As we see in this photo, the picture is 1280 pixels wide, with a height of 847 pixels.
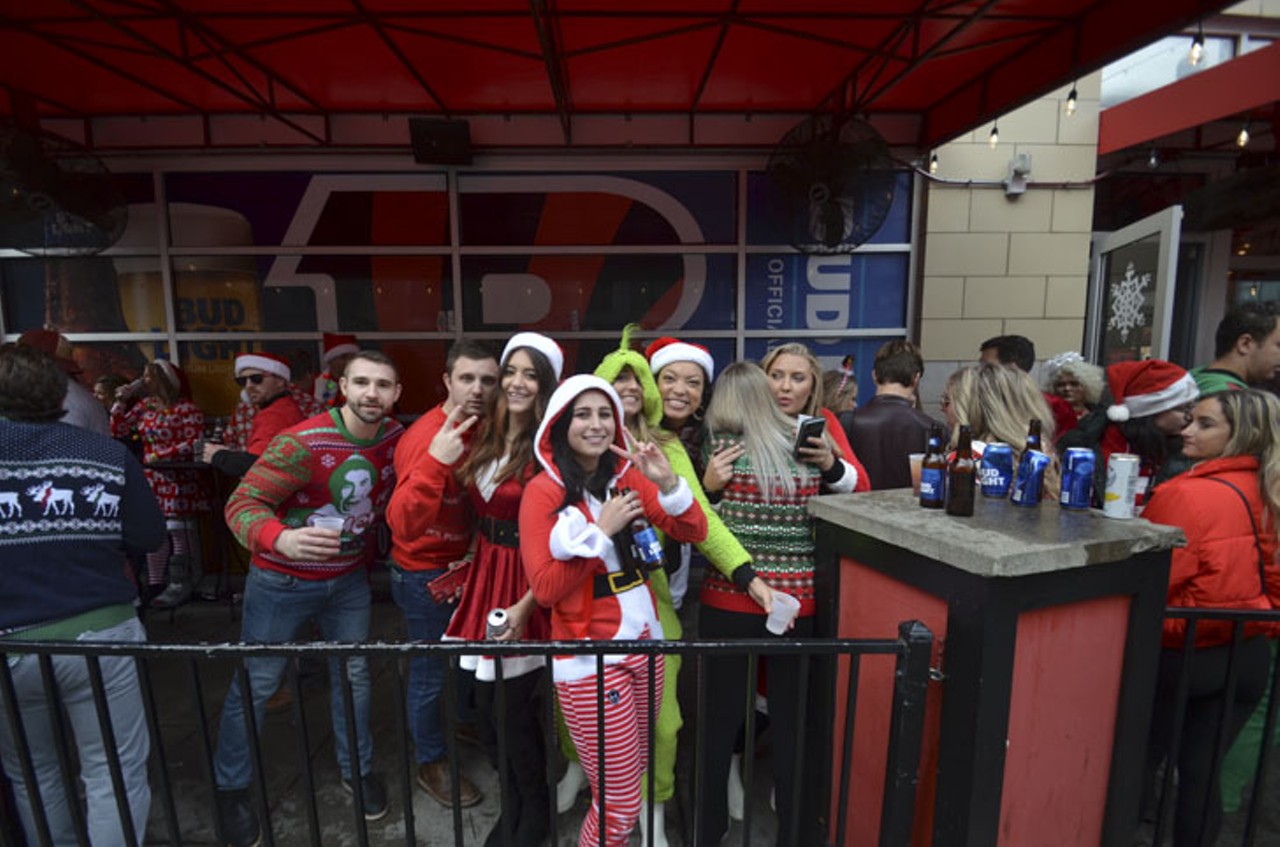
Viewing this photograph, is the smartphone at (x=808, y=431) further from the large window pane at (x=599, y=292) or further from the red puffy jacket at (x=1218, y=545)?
the large window pane at (x=599, y=292)

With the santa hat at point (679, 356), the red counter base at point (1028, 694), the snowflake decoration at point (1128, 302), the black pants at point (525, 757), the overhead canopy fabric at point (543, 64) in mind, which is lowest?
the black pants at point (525, 757)

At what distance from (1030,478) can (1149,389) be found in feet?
6.35

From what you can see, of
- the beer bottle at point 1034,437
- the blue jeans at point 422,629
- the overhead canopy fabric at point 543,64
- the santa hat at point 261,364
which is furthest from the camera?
the santa hat at point 261,364

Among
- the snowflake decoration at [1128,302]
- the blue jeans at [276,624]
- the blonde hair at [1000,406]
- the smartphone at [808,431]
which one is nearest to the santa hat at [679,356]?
the smartphone at [808,431]

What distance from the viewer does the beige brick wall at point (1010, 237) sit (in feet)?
18.1

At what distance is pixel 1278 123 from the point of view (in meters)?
4.99

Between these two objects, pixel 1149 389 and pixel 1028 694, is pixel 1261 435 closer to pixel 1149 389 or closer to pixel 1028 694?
pixel 1149 389

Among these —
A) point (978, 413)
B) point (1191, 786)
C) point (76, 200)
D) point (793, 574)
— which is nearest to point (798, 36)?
point (978, 413)

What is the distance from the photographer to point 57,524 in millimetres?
2033

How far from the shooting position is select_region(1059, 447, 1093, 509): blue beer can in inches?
75.3

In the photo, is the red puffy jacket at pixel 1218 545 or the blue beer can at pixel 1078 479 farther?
the red puffy jacket at pixel 1218 545

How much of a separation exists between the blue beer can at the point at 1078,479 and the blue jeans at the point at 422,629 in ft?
7.95

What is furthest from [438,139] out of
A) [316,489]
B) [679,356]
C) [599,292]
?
[316,489]

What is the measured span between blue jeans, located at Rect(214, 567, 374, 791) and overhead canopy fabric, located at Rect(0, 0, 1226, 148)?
298cm
